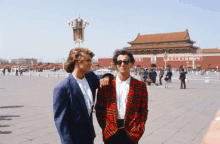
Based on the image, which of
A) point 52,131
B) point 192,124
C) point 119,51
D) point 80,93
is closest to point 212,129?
point 80,93

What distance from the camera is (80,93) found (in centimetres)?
160

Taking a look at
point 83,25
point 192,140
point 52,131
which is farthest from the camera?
point 83,25

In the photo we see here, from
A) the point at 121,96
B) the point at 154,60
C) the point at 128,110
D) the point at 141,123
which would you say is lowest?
the point at 141,123

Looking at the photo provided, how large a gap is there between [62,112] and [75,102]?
12 cm

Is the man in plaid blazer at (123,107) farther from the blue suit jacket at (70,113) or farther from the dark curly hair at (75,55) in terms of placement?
the dark curly hair at (75,55)

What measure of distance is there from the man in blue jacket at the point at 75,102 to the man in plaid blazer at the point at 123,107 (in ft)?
0.37

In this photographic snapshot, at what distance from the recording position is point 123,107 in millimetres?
1740

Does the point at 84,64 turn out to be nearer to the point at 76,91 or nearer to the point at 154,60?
the point at 76,91

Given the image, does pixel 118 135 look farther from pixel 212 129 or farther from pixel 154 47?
pixel 154 47

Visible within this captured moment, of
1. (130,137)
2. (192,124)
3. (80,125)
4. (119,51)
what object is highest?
(119,51)

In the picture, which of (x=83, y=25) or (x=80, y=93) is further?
(x=83, y=25)

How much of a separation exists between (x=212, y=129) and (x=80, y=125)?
1.20m

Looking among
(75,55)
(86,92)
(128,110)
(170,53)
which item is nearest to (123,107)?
(128,110)

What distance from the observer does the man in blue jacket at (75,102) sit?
1550 mm
